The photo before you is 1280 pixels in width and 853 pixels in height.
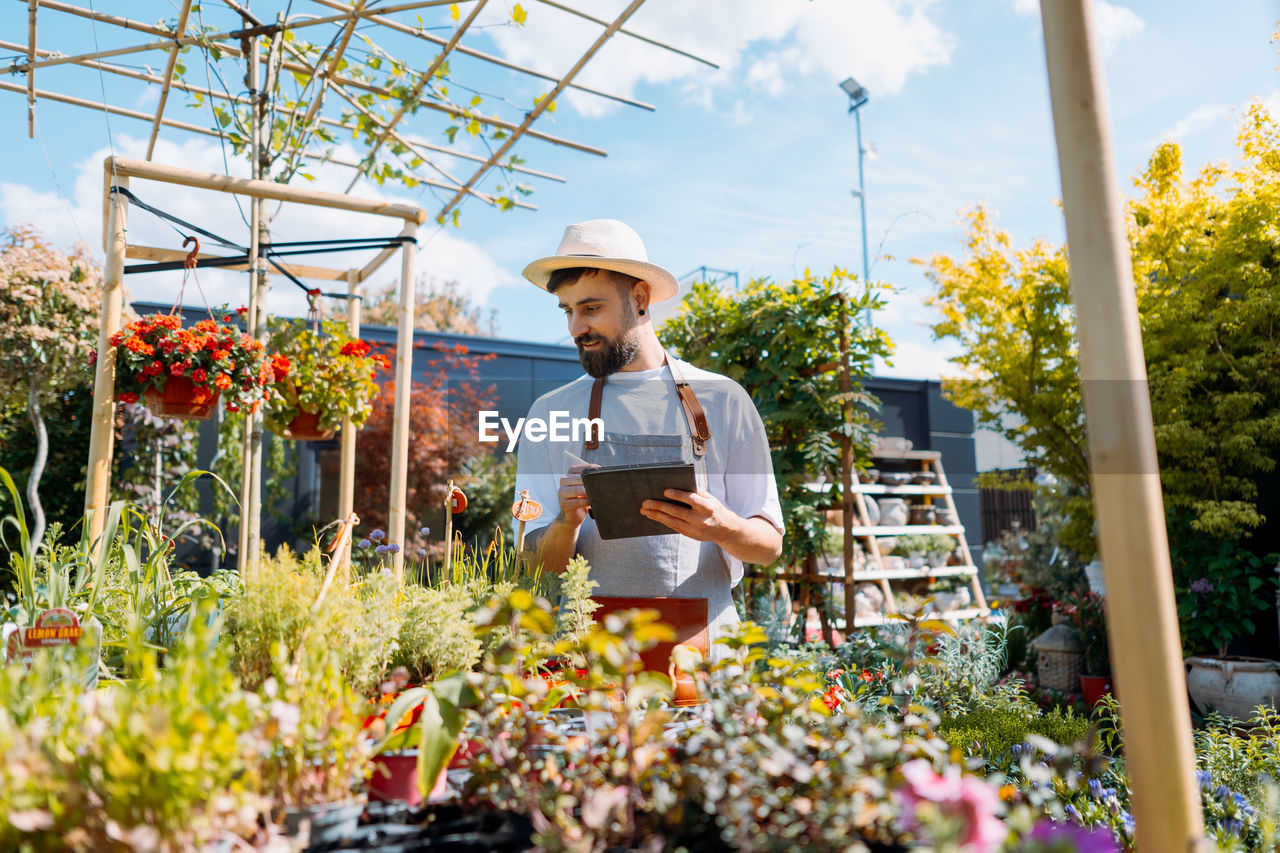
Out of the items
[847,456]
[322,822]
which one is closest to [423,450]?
[847,456]

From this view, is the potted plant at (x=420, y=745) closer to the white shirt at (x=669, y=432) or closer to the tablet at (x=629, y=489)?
the tablet at (x=629, y=489)

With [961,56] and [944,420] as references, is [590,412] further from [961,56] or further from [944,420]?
[944,420]

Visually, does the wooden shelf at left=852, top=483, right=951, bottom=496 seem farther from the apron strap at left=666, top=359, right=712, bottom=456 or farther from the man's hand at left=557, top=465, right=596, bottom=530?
the man's hand at left=557, top=465, right=596, bottom=530

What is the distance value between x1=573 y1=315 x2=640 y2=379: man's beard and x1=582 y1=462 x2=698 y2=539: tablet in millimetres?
573

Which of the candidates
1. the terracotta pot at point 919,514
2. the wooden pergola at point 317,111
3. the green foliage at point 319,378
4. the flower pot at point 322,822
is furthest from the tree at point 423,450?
the flower pot at point 322,822

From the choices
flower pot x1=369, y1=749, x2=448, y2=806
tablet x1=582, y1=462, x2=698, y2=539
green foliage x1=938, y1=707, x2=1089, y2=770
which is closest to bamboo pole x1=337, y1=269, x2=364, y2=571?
tablet x1=582, y1=462, x2=698, y2=539

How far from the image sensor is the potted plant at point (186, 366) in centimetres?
271

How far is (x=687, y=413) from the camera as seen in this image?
209 centimetres

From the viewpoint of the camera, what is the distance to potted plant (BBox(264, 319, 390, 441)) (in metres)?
3.52

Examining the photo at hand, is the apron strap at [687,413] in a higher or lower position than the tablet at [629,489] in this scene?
higher

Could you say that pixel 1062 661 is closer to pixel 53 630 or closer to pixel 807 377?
pixel 807 377

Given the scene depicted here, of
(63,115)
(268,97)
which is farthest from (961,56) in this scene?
(63,115)

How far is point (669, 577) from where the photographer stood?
6.53 feet

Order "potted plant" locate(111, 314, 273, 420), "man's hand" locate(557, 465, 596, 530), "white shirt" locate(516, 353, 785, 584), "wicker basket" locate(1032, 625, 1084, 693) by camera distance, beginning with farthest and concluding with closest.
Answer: "wicker basket" locate(1032, 625, 1084, 693) < "potted plant" locate(111, 314, 273, 420) < "white shirt" locate(516, 353, 785, 584) < "man's hand" locate(557, 465, 596, 530)
